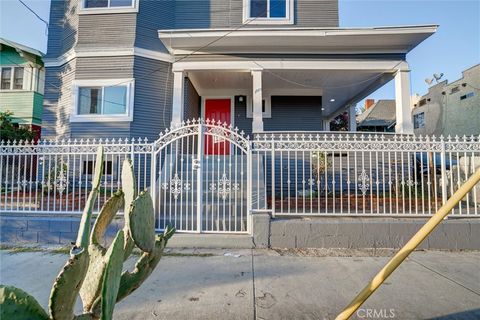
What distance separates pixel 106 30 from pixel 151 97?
8.86ft

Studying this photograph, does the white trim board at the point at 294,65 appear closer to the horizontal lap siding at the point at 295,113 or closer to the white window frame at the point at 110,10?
the white window frame at the point at 110,10

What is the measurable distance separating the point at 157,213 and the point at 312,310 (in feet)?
11.0

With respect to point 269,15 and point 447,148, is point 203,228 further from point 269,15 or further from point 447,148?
point 269,15

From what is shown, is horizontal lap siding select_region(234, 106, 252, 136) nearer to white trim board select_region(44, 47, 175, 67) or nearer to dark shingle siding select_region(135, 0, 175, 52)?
white trim board select_region(44, 47, 175, 67)

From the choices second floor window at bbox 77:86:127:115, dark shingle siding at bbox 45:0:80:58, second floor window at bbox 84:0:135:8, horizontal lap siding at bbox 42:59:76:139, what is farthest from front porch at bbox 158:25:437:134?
dark shingle siding at bbox 45:0:80:58

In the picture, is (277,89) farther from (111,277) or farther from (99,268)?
(111,277)

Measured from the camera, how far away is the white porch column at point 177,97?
8773 mm

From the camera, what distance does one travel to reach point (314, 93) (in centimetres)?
1130

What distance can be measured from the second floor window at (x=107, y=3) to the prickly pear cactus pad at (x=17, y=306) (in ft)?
34.2

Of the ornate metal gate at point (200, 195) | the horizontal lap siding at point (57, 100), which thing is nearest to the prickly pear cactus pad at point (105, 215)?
the ornate metal gate at point (200, 195)

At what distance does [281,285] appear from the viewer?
3404 mm

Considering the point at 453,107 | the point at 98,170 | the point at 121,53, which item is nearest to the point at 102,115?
the point at 121,53

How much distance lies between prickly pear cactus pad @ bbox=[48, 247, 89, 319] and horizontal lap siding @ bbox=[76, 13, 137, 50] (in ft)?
31.3

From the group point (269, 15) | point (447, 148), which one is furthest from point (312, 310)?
point (269, 15)
